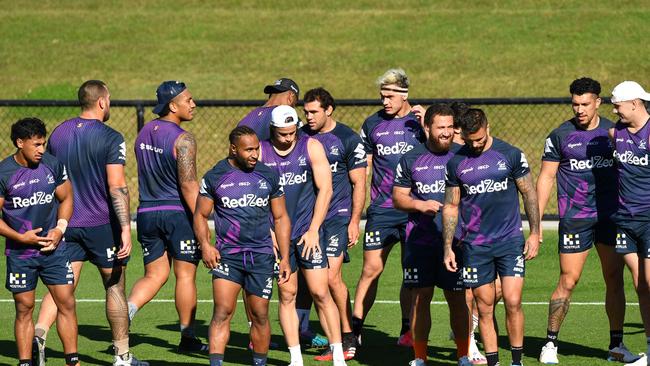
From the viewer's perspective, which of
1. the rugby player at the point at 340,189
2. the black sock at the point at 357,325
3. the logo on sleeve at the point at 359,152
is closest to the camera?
the rugby player at the point at 340,189

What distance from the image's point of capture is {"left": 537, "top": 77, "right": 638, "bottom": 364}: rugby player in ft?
35.1

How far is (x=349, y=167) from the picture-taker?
11.5 m

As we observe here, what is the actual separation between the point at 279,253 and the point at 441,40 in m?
22.2

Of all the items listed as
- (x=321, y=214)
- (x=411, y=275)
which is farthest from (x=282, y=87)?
(x=411, y=275)

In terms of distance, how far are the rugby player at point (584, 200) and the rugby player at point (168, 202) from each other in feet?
10.5

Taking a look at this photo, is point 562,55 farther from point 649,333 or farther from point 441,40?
point 649,333

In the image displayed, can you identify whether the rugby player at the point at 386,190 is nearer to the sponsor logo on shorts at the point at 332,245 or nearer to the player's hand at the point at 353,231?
the player's hand at the point at 353,231

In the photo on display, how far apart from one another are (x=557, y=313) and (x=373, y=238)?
1941mm

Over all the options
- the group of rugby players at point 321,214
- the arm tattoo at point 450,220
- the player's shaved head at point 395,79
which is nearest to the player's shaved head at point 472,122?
the group of rugby players at point 321,214

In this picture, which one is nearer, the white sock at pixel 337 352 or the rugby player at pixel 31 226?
the rugby player at pixel 31 226

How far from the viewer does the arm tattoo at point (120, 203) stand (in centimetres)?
1030

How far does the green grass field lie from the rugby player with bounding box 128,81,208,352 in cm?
61

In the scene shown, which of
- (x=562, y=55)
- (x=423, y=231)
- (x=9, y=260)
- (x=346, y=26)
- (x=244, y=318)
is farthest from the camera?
(x=346, y=26)

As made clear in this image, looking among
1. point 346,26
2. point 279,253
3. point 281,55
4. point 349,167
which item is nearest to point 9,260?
point 279,253
